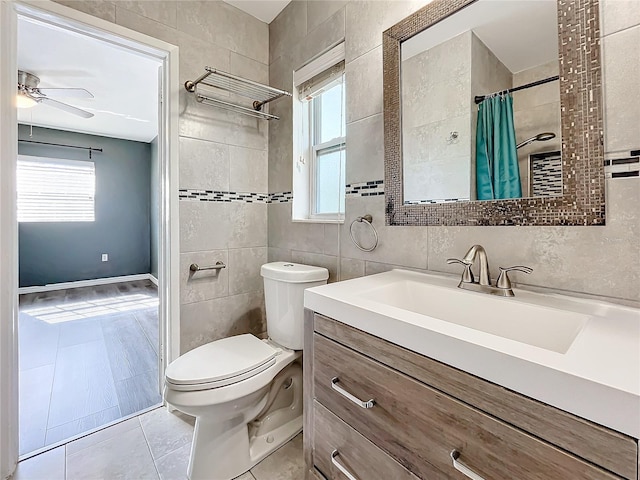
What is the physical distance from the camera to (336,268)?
1.59m

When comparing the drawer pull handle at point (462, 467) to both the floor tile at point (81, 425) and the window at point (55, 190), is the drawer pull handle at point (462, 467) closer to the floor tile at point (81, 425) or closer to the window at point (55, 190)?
the floor tile at point (81, 425)

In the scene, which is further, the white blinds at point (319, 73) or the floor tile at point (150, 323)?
the floor tile at point (150, 323)

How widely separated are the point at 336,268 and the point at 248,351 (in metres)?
0.60

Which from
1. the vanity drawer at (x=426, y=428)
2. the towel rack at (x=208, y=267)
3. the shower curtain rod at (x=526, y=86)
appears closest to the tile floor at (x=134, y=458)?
the vanity drawer at (x=426, y=428)

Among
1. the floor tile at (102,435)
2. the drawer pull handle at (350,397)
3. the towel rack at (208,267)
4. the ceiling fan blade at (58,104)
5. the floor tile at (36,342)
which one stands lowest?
the floor tile at (102,435)

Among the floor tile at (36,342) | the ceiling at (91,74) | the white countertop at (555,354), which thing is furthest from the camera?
the floor tile at (36,342)

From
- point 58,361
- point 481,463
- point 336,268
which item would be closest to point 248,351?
point 336,268

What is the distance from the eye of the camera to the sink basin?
76 centimetres

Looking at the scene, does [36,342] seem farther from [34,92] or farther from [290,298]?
[290,298]

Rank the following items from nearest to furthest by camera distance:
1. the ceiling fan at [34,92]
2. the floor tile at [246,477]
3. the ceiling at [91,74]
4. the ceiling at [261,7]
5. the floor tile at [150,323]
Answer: the floor tile at [246,477]
the ceiling at [261,7]
the ceiling at [91,74]
the ceiling fan at [34,92]
the floor tile at [150,323]

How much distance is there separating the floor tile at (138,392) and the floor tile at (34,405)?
0.35 m

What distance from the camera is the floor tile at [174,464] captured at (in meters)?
1.31

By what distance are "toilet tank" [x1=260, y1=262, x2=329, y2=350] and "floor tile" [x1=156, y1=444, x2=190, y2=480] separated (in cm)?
67

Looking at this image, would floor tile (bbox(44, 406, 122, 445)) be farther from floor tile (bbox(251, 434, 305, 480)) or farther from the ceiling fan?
the ceiling fan
